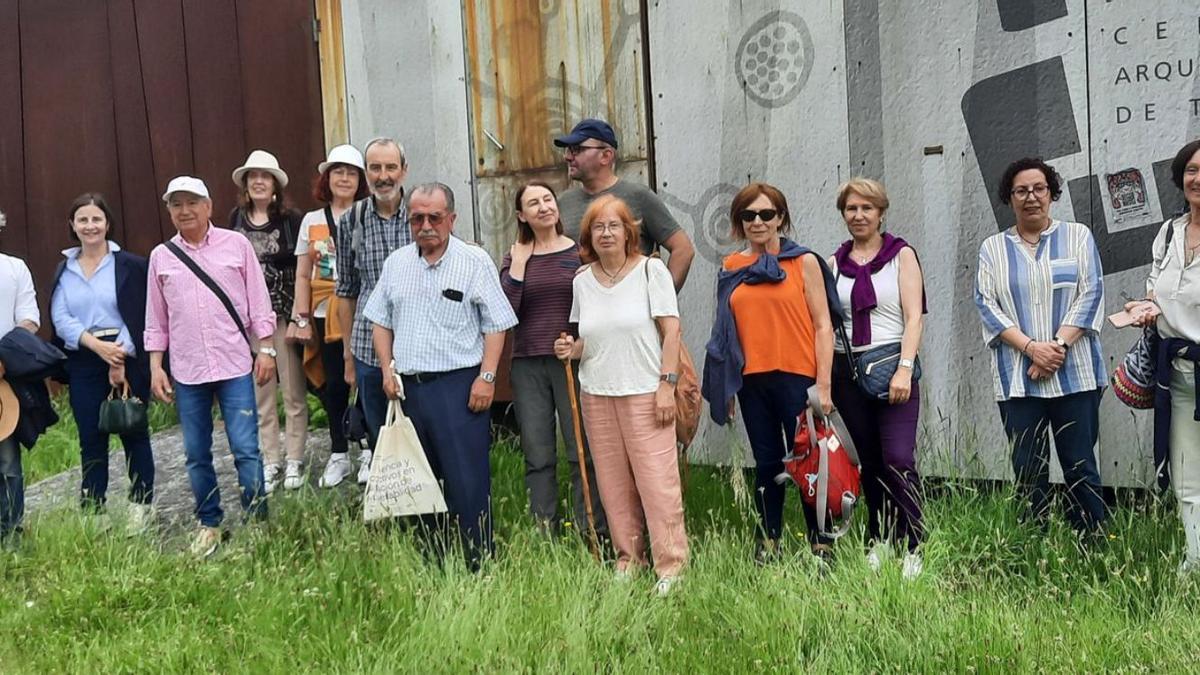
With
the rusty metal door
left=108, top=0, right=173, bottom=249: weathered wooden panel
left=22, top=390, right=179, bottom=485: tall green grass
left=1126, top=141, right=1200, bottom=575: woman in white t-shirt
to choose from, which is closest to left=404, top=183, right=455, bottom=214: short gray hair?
the rusty metal door

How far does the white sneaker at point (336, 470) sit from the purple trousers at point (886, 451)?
102 inches

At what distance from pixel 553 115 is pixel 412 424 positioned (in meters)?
2.42

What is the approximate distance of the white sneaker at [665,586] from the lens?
Answer: 13.3 ft

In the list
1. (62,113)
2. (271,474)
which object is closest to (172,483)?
(271,474)

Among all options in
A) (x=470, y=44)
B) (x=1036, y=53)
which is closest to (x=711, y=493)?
(x=1036, y=53)

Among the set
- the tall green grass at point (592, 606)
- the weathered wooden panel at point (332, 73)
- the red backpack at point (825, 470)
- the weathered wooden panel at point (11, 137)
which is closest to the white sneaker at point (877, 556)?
the tall green grass at point (592, 606)

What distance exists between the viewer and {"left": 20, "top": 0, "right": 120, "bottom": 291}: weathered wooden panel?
8.10 metres

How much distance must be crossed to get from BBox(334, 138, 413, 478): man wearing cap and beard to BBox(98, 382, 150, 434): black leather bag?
3.13ft

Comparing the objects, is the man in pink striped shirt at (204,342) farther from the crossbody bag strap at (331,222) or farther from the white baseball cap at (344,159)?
the white baseball cap at (344,159)

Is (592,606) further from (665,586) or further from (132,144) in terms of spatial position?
(132,144)

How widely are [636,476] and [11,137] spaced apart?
20.2ft

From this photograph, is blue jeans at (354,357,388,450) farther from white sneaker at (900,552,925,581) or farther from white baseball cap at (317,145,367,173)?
white sneaker at (900,552,925,581)

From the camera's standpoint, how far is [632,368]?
14.3ft

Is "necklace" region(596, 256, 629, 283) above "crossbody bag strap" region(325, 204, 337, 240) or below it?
below
